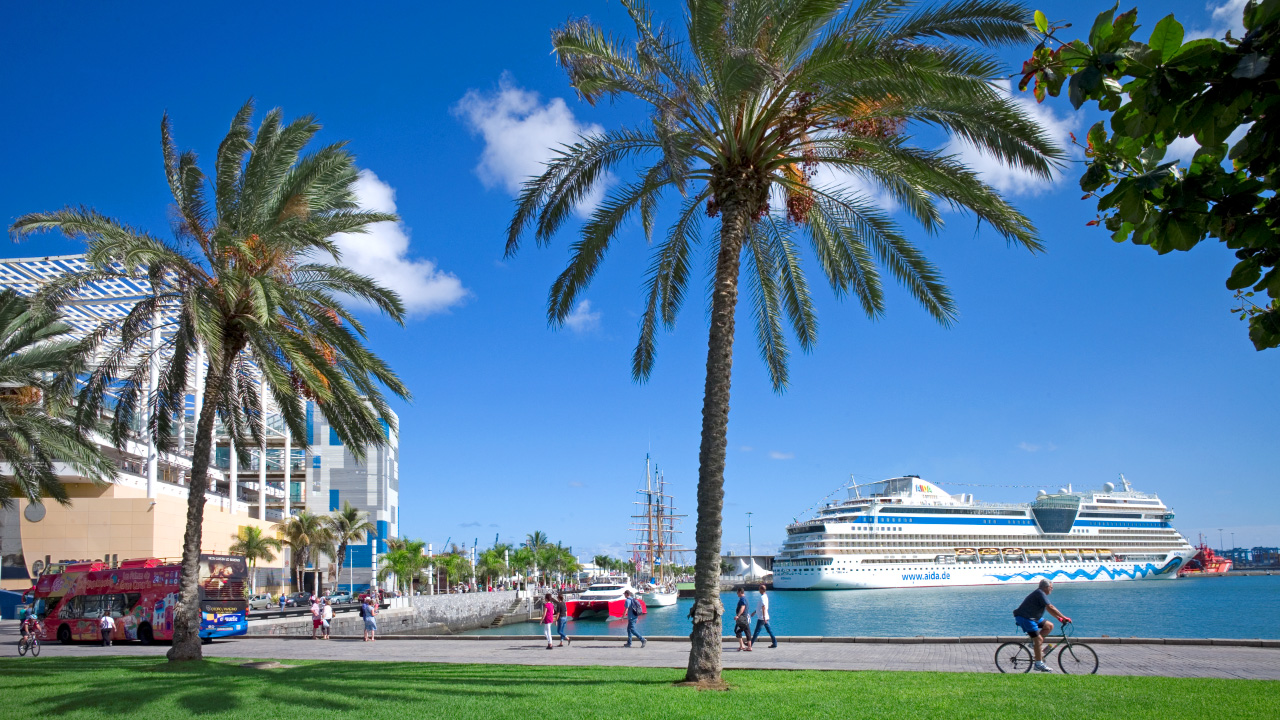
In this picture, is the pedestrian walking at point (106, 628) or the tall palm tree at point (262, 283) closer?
the tall palm tree at point (262, 283)

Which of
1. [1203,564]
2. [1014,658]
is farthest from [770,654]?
[1203,564]

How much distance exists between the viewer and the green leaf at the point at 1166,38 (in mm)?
2646

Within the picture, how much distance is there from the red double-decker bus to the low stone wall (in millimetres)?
4246

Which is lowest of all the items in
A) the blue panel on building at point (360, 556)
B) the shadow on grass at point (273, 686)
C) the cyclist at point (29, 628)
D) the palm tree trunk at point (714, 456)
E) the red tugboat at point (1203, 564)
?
the red tugboat at point (1203, 564)

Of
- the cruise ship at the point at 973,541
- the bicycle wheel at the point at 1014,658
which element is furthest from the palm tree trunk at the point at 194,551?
the cruise ship at the point at 973,541

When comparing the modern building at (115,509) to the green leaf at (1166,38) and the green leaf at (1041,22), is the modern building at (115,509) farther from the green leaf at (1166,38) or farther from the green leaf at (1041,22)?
the green leaf at (1166,38)

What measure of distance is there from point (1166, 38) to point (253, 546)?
5506 cm

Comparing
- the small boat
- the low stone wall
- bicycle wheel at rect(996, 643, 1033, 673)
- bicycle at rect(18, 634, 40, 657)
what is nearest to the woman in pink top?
bicycle wheel at rect(996, 643, 1033, 673)

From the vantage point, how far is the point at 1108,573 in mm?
94688

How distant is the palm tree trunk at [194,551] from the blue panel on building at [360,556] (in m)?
52.6

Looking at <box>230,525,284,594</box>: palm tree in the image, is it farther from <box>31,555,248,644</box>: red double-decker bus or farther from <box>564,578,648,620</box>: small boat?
<box>31,555,248,644</box>: red double-decker bus

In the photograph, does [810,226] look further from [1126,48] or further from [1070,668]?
[1126,48]

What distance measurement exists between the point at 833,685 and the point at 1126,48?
10.1m

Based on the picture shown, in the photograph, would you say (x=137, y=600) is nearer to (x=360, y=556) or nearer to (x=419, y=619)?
(x=419, y=619)
